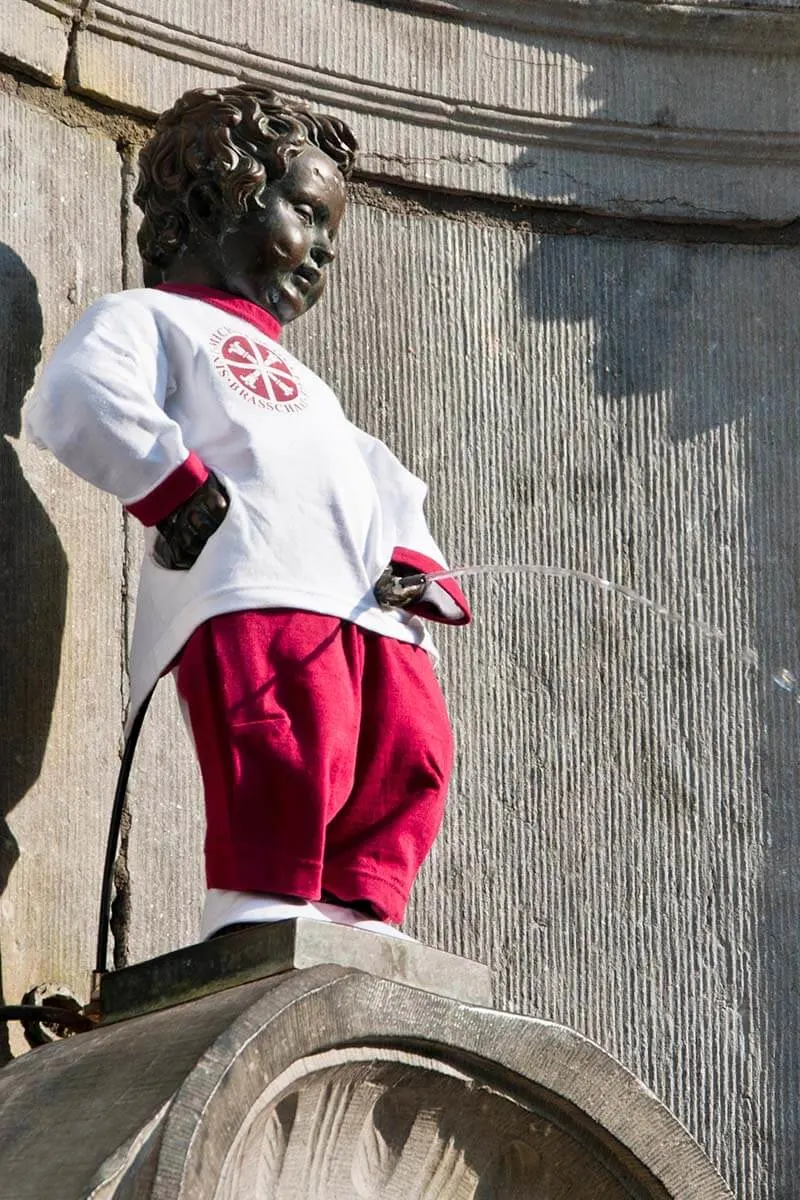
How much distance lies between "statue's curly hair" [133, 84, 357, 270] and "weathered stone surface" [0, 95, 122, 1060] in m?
0.25

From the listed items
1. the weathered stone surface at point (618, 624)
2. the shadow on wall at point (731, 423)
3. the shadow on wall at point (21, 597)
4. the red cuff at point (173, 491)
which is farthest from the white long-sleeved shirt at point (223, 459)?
the shadow on wall at point (731, 423)

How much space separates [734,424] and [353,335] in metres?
0.59

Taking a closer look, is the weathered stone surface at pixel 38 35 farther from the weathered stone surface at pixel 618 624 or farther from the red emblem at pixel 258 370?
the red emblem at pixel 258 370

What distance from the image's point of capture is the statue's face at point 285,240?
122 inches

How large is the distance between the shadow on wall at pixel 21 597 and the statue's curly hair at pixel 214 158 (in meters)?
0.23

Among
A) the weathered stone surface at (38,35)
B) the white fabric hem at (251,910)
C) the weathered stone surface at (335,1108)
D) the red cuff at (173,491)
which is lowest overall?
the weathered stone surface at (335,1108)

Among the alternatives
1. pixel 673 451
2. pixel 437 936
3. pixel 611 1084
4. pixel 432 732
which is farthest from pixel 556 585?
pixel 611 1084

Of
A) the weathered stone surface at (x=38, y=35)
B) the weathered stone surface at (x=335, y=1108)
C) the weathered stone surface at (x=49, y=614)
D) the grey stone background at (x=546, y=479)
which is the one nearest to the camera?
the weathered stone surface at (x=335, y=1108)

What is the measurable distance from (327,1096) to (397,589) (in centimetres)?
66

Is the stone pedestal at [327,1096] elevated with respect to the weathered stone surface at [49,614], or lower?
lower

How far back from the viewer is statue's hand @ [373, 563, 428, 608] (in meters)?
2.91

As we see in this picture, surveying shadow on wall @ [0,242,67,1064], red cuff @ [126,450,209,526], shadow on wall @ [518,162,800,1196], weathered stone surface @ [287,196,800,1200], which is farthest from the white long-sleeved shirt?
shadow on wall @ [518,162,800,1196]

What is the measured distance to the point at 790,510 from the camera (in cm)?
379

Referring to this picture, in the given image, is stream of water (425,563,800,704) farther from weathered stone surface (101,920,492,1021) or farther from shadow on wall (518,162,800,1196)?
weathered stone surface (101,920,492,1021)
